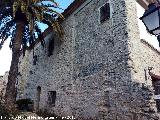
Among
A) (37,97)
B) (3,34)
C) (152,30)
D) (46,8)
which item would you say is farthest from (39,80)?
(152,30)

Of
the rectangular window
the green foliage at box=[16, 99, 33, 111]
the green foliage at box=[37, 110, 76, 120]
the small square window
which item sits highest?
the small square window

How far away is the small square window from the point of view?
35.7 ft

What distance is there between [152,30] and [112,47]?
20.8 feet

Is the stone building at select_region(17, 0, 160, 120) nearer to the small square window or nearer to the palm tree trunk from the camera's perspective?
the small square window

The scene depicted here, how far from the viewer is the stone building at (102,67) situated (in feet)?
28.7

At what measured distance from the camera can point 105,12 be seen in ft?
36.4

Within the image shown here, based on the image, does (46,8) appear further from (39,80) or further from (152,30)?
(152,30)

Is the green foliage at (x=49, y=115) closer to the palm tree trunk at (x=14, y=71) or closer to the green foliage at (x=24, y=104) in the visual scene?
the green foliage at (x=24, y=104)

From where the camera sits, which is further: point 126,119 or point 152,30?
point 126,119

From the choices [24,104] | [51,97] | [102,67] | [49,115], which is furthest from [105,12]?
[24,104]

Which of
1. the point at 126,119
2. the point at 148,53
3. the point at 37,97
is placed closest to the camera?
the point at 126,119

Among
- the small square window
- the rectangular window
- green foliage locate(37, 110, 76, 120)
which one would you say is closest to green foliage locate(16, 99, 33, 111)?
green foliage locate(37, 110, 76, 120)

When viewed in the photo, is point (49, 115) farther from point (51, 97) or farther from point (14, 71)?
point (14, 71)

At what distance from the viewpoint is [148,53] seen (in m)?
10.5
